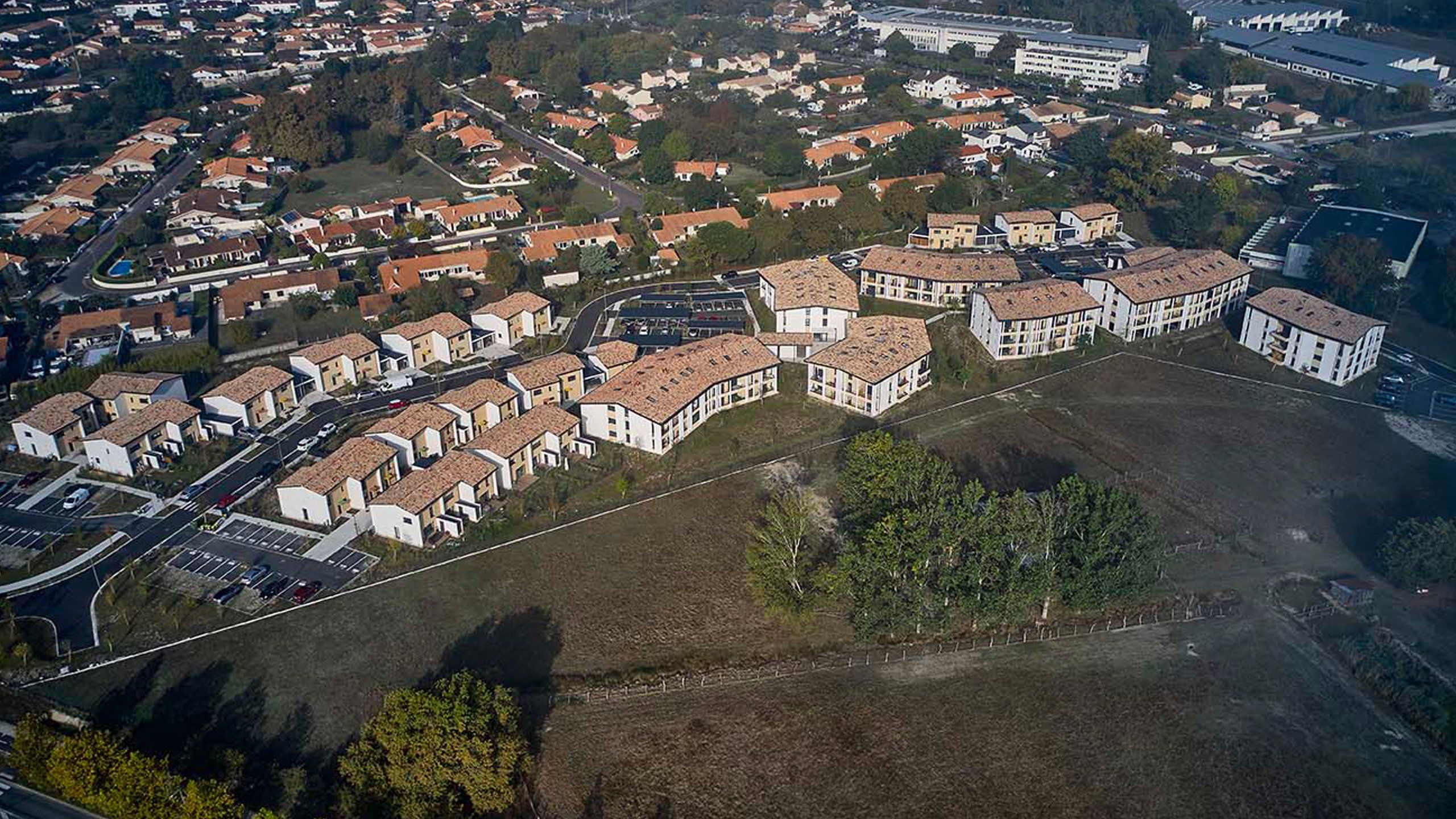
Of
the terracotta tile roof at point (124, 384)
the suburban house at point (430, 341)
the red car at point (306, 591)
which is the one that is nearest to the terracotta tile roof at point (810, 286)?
the suburban house at point (430, 341)

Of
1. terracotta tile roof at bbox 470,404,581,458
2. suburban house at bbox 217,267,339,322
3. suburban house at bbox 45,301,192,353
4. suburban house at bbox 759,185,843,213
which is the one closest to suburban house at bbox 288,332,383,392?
suburban house at bbox 45,301,192,353

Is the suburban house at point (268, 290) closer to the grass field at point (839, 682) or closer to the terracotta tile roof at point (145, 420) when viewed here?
the terracotta tile roof at point (145, 420)


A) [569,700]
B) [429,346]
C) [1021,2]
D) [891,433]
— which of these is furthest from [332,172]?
[1021,2]

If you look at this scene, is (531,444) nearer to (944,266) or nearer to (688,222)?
(944,266)

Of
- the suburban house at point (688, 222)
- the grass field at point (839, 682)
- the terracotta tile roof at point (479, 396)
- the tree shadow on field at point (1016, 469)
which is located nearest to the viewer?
the grass field at point (839, 682)

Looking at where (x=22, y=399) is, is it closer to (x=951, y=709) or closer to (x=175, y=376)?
(x=175, y=376)

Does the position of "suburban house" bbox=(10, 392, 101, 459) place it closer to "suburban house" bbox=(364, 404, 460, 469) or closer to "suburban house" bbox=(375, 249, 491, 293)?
"suburban house" bbox=(364, 404, 460, 469)
